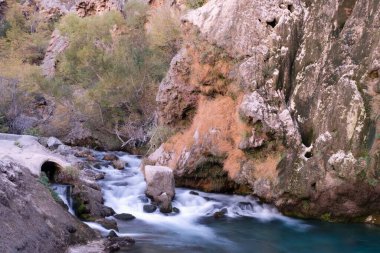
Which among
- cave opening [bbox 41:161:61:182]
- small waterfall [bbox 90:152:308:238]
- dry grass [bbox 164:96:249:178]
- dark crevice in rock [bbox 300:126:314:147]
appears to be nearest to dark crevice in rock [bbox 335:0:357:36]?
dark crevice in rock [bbox 300:126:314:147]

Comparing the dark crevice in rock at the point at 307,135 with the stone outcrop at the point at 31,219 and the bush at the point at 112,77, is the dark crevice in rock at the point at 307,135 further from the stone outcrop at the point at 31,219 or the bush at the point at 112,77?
the bush at the point at 112,77

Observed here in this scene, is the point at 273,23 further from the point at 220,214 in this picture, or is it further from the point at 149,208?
the point at 149,208

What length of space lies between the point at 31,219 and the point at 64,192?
9.79 feet

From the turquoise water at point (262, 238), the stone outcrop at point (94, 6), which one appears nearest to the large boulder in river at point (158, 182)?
the turquoise water at point (262, 238)

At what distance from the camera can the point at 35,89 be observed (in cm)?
2561

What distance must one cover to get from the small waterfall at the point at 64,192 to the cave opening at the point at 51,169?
667 millimetres

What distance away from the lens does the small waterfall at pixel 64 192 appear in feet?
34.9

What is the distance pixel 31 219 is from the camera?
314 inches

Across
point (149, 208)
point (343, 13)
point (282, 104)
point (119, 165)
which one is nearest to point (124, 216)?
point (149, 208)

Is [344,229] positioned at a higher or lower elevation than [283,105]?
lower

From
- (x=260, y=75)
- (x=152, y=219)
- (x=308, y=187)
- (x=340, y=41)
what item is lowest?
(x=152, y=219)

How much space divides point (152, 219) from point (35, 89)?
17.2 metres

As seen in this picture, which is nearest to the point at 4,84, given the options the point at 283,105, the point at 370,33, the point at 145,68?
the point at 145,68

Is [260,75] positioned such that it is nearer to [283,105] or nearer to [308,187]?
[283,105]
